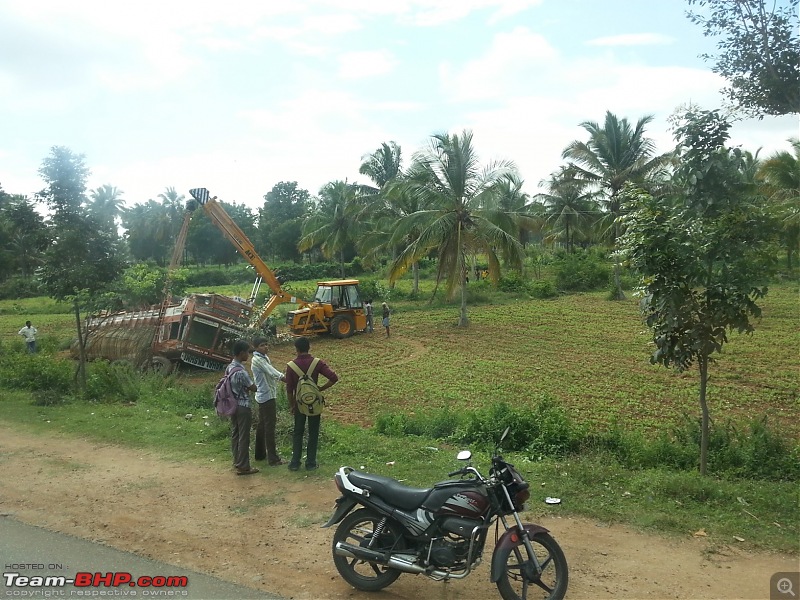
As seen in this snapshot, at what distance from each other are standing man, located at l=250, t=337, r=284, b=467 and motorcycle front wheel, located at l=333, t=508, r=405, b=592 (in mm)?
2887

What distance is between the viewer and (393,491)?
182 inches

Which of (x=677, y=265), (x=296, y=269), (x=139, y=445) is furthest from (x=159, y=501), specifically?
(x=296, y=269)

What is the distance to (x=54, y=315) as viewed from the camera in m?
33.8

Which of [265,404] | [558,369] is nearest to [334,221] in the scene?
[558,369]

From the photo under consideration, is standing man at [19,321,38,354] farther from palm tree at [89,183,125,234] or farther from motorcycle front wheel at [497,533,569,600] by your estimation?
motorcycle front wheel at [497,533,569,600]

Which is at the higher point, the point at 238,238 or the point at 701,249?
the point at 238,238

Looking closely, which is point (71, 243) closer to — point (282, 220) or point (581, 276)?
point (581, 276)

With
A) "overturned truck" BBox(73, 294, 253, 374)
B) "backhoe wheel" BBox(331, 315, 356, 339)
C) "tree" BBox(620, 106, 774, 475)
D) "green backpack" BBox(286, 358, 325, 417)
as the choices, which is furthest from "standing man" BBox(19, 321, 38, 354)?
"tree" BBox(620, 106, 774, 475)

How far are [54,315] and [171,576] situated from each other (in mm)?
33231

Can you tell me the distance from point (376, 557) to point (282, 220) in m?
64.5

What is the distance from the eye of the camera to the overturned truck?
1609cm

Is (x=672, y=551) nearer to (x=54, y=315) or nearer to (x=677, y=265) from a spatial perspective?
(x=677, y=265)

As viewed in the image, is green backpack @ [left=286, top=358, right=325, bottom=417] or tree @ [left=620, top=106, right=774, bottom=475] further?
green backpack @ [left=286, top=358, right=325, bottom=417]

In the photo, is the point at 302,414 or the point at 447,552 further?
the point at 302,414
